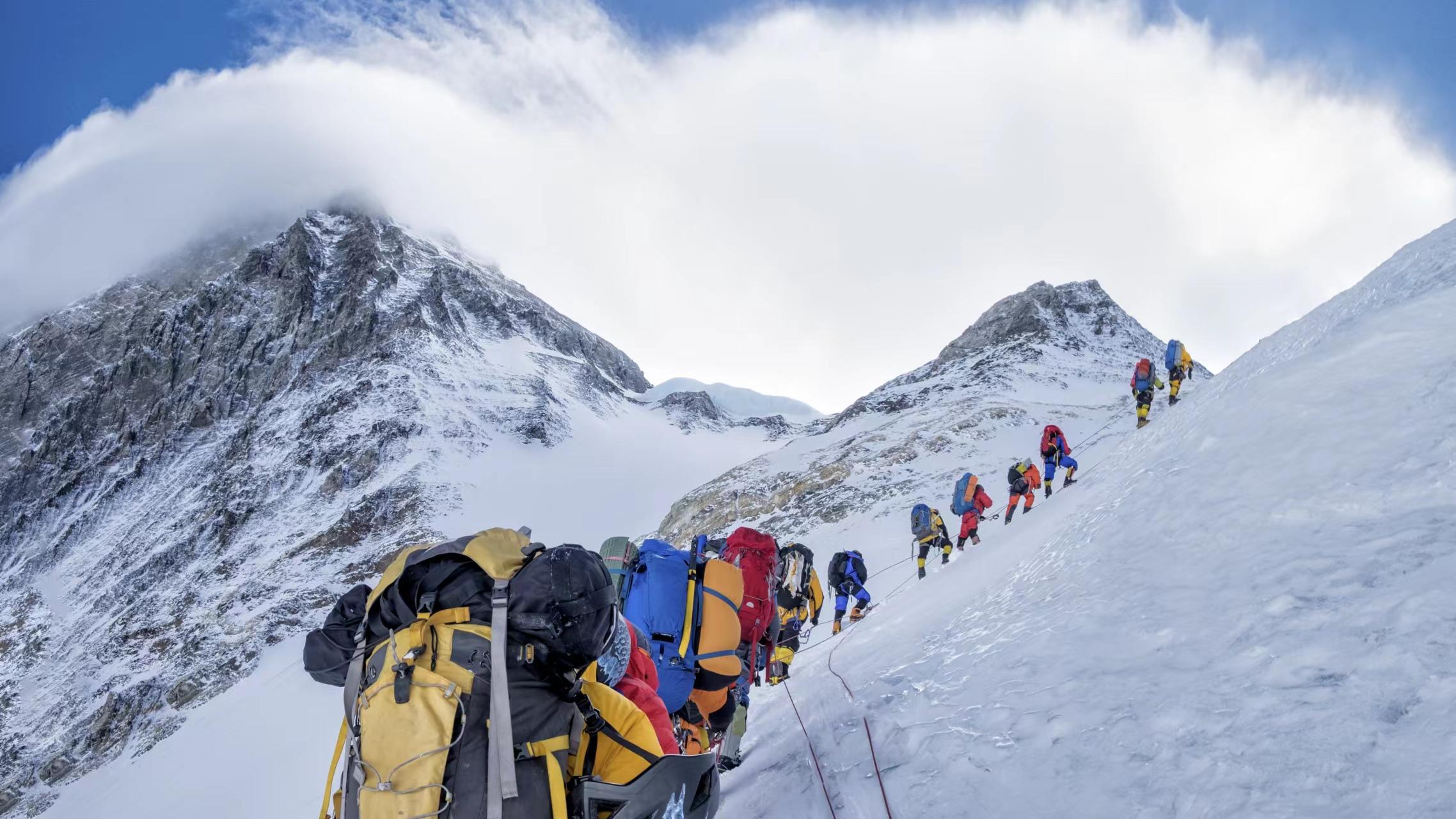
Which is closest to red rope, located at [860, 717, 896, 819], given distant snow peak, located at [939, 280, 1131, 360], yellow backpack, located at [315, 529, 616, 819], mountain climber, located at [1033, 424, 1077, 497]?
yellow backpack, located at [315, 529, 616, 819]

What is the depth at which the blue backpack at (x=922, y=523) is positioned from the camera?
1344cm

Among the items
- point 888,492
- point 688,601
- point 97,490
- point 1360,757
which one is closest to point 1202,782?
point 1360,757

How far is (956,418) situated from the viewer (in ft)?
107

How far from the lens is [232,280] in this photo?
91750 millimetres

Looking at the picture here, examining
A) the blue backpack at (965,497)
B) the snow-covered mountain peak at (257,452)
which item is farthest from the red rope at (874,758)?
the snow-covered mountain peak at (257,452)

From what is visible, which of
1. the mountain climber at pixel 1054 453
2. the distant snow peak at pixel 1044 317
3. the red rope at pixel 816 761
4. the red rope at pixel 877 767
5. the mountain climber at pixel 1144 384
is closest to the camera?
the red rope at pixel 877 767

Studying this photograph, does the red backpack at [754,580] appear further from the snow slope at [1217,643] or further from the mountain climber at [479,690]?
the mountain climber at [479,690]

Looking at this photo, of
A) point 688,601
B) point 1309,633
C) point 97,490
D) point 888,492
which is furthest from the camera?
point 97,490

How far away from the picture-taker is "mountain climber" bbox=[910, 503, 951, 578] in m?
13.4

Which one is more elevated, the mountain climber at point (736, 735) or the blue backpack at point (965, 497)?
the blue backpack at point (965, 497)

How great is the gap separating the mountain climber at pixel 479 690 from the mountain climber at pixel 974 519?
12.1 meters

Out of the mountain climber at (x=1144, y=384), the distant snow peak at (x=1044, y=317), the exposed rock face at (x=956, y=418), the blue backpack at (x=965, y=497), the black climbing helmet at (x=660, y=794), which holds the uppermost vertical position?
the distant snow peak at (x=1044, y=317)

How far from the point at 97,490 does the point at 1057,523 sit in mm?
106253

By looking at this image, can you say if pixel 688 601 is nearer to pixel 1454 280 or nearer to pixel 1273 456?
pixel 1273 456
